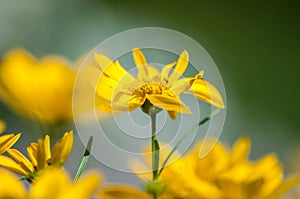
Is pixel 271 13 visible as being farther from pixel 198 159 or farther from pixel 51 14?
pixel 198 159

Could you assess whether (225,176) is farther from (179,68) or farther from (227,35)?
(227,35)

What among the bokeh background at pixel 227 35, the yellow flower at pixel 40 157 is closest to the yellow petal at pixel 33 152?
the yellow flower at pixel 40 157

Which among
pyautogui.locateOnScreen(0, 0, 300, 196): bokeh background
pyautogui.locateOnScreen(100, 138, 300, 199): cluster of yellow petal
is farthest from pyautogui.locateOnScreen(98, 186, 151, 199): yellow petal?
pyautogui.locateOnScreen(0, 0, 300, 196): bokeh background

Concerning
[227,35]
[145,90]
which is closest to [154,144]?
[145,90]

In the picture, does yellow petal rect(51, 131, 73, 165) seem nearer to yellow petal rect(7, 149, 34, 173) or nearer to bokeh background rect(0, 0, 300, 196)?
yellow petal rect(7, 149, 34, 173)

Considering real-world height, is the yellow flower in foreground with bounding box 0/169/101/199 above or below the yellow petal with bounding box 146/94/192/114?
below

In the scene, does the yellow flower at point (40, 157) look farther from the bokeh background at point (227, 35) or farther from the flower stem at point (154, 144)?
the bokeh background at point (227, 35)

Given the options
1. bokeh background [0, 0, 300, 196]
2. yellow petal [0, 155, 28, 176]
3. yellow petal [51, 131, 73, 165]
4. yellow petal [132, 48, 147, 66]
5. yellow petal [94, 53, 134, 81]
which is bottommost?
yellow petal [0, 155, 28, 176]
